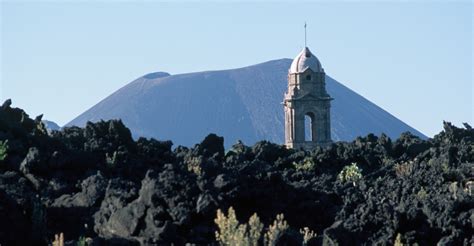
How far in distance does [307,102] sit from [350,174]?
41.0 m

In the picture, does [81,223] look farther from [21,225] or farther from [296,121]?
[296,121]

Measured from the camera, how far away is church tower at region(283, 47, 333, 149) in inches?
4326

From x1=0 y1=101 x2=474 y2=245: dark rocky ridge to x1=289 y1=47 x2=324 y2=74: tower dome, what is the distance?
141 ft

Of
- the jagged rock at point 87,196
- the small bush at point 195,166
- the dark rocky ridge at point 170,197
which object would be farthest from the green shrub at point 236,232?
the small bush at point 195,166

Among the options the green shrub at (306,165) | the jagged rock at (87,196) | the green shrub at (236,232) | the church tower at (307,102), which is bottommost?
the green shrub at (236,232)

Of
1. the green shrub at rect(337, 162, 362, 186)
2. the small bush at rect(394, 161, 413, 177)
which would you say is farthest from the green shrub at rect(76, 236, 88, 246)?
the small bush at rect(394, 161, 413, 177)

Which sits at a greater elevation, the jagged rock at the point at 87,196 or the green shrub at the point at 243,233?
the jagged rock at the point at 87,196

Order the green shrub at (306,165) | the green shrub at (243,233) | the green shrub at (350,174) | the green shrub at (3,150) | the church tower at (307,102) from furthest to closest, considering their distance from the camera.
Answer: the church tower at (307,102), the green shrub at (306,165), the green shrub at (350,174), the green shrub at (3,150), the green shrub at (243,233)

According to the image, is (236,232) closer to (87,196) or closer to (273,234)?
(273,234)

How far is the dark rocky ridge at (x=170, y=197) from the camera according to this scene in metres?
40.3

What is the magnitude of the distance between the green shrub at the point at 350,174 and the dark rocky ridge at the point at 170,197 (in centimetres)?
83

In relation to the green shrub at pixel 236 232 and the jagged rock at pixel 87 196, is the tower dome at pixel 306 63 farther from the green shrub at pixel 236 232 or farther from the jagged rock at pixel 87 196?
the green shrub at pixel 236 232

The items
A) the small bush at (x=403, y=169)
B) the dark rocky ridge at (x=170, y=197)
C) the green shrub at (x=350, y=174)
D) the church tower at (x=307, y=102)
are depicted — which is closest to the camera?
the dark rocky ridge at (x=170, y=197)

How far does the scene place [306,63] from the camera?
11044 cm
